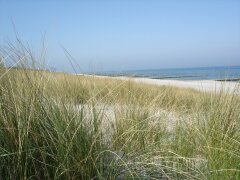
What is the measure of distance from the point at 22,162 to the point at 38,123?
0.60ft

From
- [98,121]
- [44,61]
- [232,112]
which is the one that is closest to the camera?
[98,121]

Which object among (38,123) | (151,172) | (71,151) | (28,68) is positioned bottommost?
(151,172)

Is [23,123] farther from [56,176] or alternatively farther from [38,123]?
[56,176]

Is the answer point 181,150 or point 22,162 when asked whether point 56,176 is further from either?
point 181,150

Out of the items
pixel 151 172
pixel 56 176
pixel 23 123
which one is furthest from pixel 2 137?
pixel 151 172

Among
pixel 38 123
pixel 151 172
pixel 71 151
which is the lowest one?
pixel 151 172

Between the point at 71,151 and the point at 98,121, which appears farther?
the point at 98,121

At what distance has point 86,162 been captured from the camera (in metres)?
1.42

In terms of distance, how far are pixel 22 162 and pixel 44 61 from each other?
2.09 feet

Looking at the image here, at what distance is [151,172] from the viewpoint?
1.41 meters

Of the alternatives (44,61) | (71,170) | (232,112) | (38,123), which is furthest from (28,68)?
(232,112)

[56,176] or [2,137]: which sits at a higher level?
[2,137]

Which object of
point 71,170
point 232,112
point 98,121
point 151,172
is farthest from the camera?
point 232,112

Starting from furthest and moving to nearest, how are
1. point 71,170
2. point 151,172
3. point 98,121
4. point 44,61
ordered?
point 44,61
point 98,121
point 151,172
point 71,170
